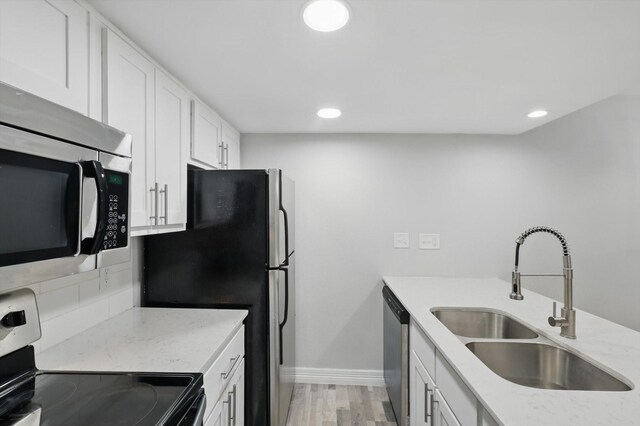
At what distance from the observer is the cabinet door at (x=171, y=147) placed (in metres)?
1.51

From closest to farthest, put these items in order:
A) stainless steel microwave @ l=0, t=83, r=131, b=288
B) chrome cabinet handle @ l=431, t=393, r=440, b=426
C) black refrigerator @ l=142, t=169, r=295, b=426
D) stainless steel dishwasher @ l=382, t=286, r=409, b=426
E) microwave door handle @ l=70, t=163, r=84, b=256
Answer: stainless steel microwave @ l=0, t=83, r=131, b=288 → microwave door handle @ l=70, t=163, r=84, b=256 → chrome cabinet handle @ l=431, t=393, r=440, b=426 → black refrigerator @ l=142, t=169, r=295, b=426 → stainless steel dishwasher @ l=382, t=286, r=409, b=426

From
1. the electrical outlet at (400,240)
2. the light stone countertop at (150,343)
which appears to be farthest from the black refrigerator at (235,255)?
the electrical outlet at (400,240)

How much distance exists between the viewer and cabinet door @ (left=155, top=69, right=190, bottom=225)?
1513mm

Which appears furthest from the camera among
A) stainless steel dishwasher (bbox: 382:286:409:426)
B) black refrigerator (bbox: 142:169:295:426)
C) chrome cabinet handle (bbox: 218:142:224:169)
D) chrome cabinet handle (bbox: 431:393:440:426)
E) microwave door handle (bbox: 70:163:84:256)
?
chrome cabinet handle (bbox: 218:142:224:169)

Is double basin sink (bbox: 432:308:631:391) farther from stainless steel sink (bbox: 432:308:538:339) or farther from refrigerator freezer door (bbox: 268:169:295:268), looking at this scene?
refrigerator freezer door (bbox: 268:169:295:268)

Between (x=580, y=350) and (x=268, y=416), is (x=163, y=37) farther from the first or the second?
(x=580, y=350)

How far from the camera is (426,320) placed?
1692 mm

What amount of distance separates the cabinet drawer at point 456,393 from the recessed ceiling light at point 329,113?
1588 millimetres

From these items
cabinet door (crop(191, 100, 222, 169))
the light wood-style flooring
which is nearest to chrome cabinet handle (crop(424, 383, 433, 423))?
the light wood-style flooring

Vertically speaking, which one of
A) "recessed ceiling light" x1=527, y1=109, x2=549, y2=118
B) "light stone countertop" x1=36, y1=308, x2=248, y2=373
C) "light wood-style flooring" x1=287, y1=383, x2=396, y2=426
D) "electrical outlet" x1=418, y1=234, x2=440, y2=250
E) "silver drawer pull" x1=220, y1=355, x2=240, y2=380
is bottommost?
"light wood-style flooring" x1=287, y1=383, x2=396, y2=426

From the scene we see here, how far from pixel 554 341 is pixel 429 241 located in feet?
4.64

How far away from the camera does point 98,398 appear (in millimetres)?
952

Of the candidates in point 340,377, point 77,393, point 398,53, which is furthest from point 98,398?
point 340,377

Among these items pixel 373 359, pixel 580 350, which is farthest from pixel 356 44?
pixel 373 359
